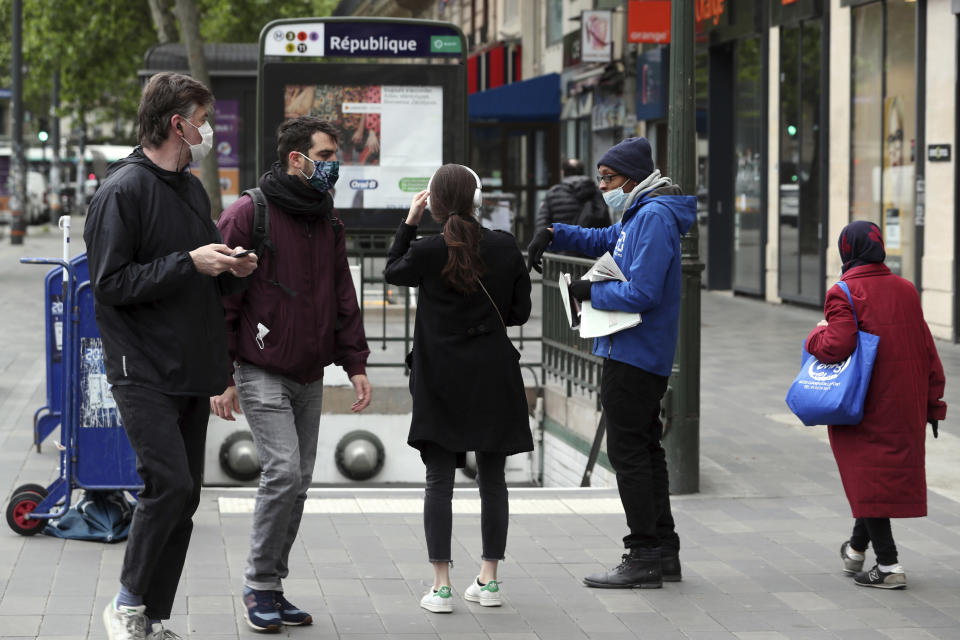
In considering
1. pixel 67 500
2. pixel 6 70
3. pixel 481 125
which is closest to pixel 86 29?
pixel 481 125

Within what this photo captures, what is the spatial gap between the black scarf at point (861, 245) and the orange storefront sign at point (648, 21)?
15969mm

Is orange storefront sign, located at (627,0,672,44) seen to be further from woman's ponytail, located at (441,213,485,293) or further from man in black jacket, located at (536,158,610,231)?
woman's ponytail, located at (441,213,485,293)

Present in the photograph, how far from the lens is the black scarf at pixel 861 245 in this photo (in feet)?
19.2

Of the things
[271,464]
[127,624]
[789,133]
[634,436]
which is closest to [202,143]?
[271,464]

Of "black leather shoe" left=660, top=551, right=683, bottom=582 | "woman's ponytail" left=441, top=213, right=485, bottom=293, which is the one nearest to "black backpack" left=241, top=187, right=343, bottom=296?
"woman's ponytail" left=441, top=213, right=485, bottom=293

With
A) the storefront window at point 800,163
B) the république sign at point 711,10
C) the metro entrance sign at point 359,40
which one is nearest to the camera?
the metro entrance sign at point 359,40

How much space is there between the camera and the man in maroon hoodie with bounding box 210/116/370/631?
517 cm

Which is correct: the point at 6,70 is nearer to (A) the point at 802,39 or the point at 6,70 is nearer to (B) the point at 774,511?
(A) the point at 802,39

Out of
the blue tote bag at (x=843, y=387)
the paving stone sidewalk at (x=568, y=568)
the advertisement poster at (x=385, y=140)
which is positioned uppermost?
the advertisement poster at (x=385, y=140)

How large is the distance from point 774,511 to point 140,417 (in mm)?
3729

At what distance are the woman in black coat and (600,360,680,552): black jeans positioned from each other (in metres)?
0.45

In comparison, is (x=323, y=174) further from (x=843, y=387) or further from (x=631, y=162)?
(x=843, y=387)

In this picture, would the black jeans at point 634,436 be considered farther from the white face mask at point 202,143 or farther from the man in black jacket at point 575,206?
the man in black jacket at point 575,206

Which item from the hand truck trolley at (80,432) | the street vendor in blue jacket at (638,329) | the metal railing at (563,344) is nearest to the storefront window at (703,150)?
the metal railing at (563,344)
